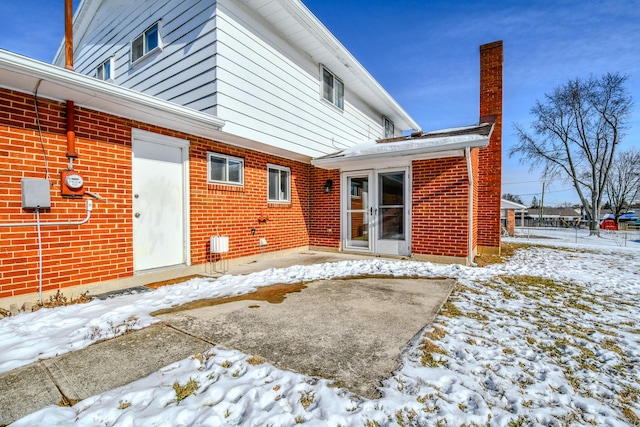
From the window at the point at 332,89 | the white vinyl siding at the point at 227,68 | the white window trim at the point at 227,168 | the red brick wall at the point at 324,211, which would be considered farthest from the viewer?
the window at the point at 332,89

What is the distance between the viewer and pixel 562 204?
248ft

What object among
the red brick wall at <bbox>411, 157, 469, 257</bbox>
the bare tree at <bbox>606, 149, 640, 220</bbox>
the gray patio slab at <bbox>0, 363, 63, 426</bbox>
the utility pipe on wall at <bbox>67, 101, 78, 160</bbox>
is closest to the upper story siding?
the utility pipe on wall at <bbox>67, 101, 78, 160</bbox>

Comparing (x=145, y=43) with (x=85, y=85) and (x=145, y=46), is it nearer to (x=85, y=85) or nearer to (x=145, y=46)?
(x=145, y=46)

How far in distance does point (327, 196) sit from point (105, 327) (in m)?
6.00

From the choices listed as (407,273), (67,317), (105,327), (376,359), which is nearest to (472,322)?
(376,359)

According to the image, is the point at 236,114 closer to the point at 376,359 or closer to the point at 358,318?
the point at 358,318

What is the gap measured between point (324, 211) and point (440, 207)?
123 inches

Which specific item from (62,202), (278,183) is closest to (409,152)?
(278,183)

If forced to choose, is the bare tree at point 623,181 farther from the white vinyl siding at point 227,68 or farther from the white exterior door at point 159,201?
the white exterior door at point 159,201

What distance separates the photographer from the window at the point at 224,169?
5.67 m

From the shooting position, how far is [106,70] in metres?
7.83

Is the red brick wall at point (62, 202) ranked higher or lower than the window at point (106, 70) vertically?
lower

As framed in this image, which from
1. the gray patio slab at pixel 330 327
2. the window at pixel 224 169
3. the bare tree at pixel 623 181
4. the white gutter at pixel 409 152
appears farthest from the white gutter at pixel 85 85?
the bare tree at pixel 623 181

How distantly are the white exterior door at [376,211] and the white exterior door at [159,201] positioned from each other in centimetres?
416
